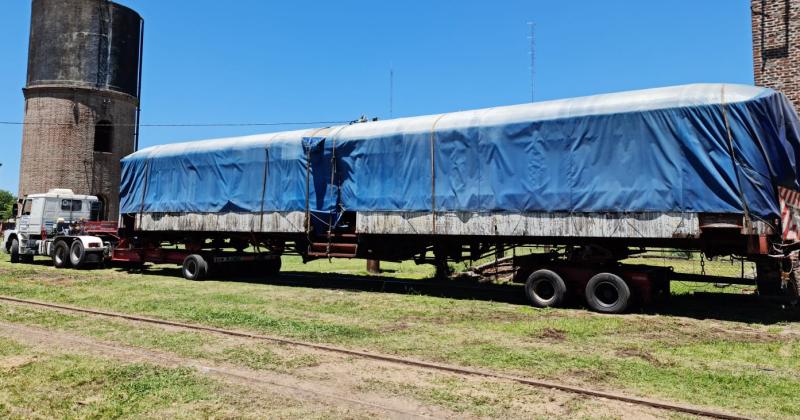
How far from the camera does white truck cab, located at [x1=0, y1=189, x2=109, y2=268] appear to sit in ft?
71.1

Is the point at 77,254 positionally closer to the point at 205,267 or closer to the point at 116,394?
the point at 205,267

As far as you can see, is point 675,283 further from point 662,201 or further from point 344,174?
point 344,174

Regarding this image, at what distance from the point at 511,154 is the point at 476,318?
3678mm

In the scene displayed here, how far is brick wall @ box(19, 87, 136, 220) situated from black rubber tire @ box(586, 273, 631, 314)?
34.4 meters

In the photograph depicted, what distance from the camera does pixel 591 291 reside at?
11039 millimetres

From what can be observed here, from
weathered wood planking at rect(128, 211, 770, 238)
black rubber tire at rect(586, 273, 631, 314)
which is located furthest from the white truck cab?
black rubber tire at rect(586, 273, 631, 314)

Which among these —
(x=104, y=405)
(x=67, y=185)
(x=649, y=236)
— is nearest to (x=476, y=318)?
(x=649, y=236)

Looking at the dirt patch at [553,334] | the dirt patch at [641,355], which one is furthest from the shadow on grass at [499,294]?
the dirt patch at [641,355]

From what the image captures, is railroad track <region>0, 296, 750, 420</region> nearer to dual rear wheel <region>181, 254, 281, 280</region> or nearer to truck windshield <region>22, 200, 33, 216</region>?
dual rear wheel <region>181, 254, 281, 280</region>

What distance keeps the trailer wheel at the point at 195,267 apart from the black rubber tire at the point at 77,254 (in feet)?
18.1

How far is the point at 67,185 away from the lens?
116ft

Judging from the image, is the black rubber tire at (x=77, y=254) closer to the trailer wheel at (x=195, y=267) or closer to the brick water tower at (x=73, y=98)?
the trailer wheel at (x=195, y=267)

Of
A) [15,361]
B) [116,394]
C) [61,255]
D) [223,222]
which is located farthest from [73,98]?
[116,394]

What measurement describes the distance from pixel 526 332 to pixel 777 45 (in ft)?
37.0
